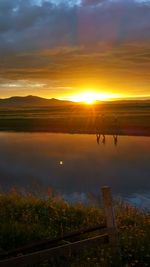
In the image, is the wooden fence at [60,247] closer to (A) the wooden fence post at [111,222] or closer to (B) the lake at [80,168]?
(A) the wooden fence post at [111,222]

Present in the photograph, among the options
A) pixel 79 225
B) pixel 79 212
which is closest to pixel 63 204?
pixel 79 212

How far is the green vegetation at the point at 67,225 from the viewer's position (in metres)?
7.88

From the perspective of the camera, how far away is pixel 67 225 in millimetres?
11188

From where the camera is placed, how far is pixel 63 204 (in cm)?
1297

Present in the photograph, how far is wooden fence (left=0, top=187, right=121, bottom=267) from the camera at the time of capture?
6.73 m

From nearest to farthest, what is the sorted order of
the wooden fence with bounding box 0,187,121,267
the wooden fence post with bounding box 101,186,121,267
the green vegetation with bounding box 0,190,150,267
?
the wooden fence with bounding box 0,187,121,267 → the wooden fence post with bounding box 101,186,121,267 → the green vegetation with bounding box 0,190,150,267

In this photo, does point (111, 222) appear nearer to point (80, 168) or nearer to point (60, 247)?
point (60, 247)

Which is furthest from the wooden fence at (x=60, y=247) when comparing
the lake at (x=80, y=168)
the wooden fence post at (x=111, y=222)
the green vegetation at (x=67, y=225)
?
the lake at (x=80, y=168)

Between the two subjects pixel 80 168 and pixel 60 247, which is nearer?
pixel 60 247

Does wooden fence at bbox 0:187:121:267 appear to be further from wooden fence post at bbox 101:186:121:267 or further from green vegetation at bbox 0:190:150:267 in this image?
green vegetation at bbox 0:190:150:267

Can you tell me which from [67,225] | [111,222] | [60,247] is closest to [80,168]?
[67,225]

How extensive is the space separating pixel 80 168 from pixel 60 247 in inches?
665

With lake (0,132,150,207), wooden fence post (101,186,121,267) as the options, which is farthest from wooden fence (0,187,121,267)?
lake (0,132,150,207)

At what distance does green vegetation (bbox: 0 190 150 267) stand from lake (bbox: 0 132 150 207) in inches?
141
